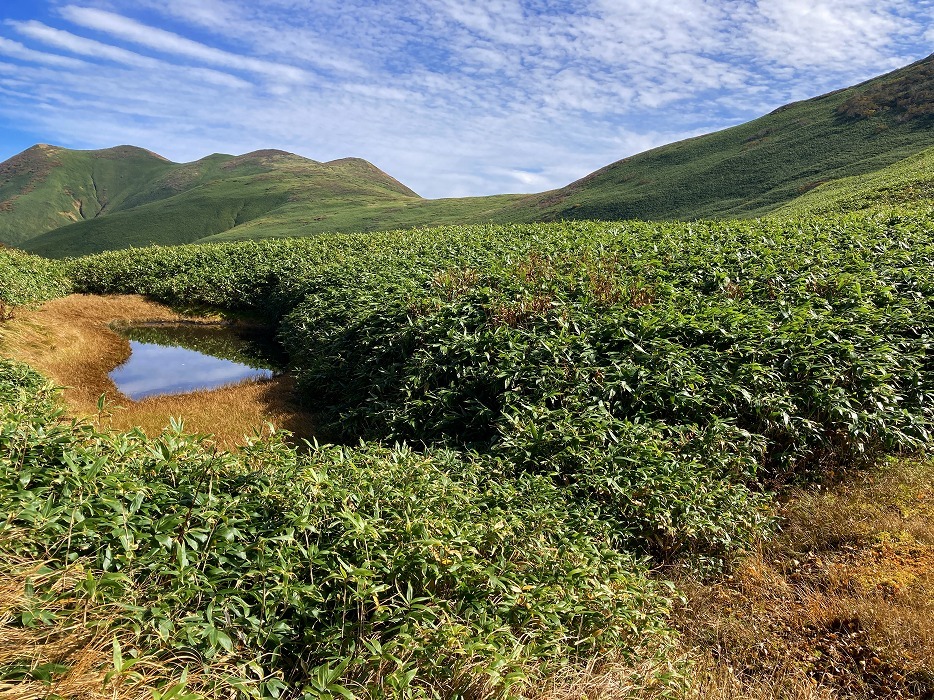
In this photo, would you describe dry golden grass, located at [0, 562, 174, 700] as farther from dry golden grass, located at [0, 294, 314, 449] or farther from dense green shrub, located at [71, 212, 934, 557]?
dense green shrub, located at [71, 212, 934, 557]

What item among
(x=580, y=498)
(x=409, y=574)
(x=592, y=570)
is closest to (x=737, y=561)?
(x=580, y=498)

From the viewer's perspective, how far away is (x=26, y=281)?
2461cm

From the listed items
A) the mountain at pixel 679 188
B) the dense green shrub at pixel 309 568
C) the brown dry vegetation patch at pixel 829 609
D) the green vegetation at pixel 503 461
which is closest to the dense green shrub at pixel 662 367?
the green vegetation at pixel 503 461

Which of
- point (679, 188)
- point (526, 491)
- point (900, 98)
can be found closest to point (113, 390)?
point (526, 491)

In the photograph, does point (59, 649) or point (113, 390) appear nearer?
point (59, 649)

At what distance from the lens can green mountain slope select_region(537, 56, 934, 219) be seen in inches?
2310

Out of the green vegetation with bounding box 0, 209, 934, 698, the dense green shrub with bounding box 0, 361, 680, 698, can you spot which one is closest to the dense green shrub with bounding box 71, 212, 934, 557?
the green vegetation with bounding box 0, 209, 934, 698

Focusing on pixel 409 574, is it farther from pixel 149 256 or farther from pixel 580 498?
pixel 149 256

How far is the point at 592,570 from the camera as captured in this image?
209 inches

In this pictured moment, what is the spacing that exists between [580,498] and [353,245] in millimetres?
28627

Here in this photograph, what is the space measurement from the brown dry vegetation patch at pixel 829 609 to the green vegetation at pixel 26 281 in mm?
22245

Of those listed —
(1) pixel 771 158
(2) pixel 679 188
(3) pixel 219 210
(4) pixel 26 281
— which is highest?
(1) pixel 771 158

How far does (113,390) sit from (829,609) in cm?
1833

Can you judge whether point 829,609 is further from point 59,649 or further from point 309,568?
point 59,649
